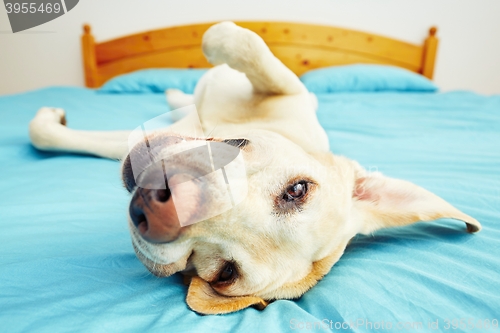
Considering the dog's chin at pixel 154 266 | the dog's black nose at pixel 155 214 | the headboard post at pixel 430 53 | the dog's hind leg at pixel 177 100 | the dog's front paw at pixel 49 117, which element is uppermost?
the dog's black nose at pixel 155 214

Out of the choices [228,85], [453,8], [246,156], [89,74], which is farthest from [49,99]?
[453,8]

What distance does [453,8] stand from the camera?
471 cm

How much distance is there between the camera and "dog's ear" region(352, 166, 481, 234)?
1093mm

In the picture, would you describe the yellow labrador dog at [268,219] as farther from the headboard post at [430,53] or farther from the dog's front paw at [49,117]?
the headboard post at [430,53]

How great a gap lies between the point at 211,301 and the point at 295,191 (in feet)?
1.09

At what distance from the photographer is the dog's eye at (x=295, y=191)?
95cm

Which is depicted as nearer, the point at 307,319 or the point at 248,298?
the point at 307,319

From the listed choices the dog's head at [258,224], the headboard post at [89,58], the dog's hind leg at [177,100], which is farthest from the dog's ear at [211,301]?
the headboard post at [89,58]

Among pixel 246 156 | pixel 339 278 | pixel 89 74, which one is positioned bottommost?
pixel 89 74

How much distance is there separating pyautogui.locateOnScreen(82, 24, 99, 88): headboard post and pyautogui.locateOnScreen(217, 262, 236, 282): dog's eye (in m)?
4.25


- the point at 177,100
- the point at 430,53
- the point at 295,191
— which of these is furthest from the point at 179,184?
the point at 430,53

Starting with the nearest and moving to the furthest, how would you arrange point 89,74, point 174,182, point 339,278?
point 174,182, point 339,278, point 89,74

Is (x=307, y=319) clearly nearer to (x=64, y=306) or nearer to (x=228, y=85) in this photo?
(x=64, y=306)

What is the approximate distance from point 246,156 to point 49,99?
2.82 meters
